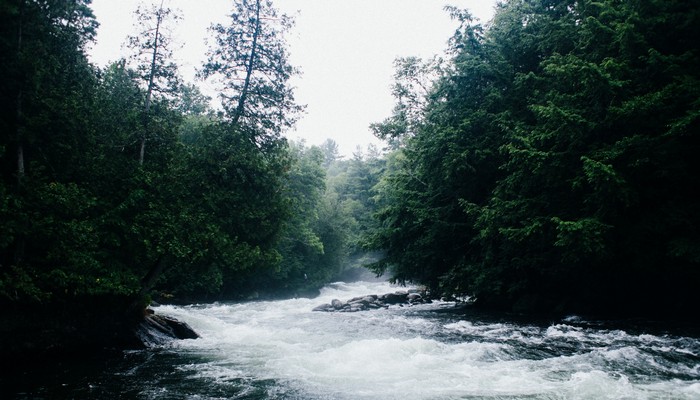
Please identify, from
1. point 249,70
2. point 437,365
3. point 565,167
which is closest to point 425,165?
point 565,167

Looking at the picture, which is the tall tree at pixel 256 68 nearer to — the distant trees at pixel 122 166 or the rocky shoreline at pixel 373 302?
the distant trees at pixel 122 166

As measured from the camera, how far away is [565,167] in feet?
46.3

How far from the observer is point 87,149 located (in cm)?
1152

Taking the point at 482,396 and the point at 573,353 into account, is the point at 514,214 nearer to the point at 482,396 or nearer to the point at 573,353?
the point at 573,353

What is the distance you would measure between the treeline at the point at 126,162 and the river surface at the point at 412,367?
8.29 feet

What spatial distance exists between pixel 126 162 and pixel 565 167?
560 inches

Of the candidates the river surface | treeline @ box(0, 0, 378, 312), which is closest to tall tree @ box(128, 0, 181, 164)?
treeline @ box(0, 0, 378, 312)

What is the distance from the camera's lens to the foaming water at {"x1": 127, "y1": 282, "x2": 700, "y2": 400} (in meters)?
7.29

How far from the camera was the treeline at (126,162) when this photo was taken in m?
9.59

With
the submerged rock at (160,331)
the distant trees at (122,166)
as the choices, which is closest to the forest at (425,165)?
the distant trees at (122,166)

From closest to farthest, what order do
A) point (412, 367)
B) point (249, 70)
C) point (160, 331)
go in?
1. point (412, 367)
2. point (160, 331)
3. point (249, 70)

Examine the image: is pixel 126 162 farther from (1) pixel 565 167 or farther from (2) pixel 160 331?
(1) pixel 565 167

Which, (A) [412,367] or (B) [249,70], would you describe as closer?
(A) [412,367]

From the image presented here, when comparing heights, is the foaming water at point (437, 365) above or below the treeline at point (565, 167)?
below
